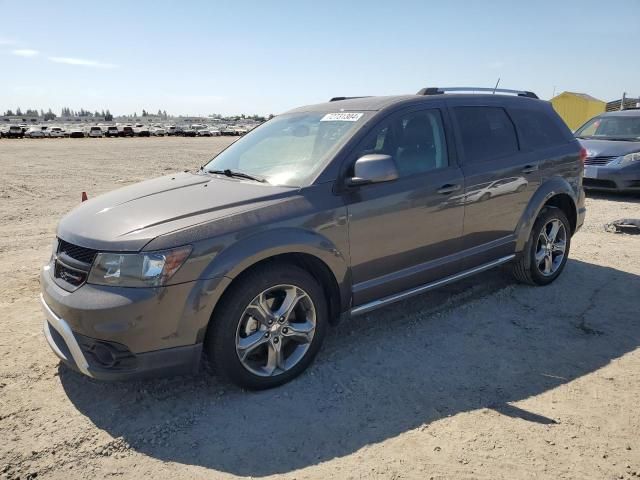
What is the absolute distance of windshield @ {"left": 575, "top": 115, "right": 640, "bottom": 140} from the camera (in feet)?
34.2

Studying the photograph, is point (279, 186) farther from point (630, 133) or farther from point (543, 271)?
point (630, 133)

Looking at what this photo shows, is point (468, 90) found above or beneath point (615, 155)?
above

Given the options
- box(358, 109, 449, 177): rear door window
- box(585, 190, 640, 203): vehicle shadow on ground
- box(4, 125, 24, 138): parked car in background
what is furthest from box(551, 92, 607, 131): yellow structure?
box(4, 125, 24, 138): parked car in background

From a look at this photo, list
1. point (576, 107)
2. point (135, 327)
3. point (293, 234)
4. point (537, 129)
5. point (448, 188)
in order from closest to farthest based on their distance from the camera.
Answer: point (135, 327) → point (293, 234) → point (448, 188) → point (537, 129) → point (576, 107)

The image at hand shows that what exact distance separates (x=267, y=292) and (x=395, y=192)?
48.2 inches

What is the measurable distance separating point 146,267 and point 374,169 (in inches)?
61.2

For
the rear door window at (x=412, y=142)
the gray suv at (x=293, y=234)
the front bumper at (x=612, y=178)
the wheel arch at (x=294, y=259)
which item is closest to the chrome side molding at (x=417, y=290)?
the gray suv at (x=293, y=234)

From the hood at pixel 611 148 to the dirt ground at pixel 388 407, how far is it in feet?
19.5

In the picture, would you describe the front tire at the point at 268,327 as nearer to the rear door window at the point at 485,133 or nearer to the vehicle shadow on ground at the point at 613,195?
the rear door window at the point at 485,133

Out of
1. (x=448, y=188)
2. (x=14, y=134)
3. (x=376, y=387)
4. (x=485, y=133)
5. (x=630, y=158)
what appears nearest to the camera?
(x=376, y=387)

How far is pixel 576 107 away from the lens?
1030 inches

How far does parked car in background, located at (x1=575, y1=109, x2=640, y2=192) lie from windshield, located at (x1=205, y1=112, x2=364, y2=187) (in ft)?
24.7

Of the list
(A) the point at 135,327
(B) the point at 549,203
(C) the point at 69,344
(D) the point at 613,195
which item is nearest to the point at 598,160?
(D) the point at 613,195

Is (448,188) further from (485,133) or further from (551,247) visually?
(551,247)
